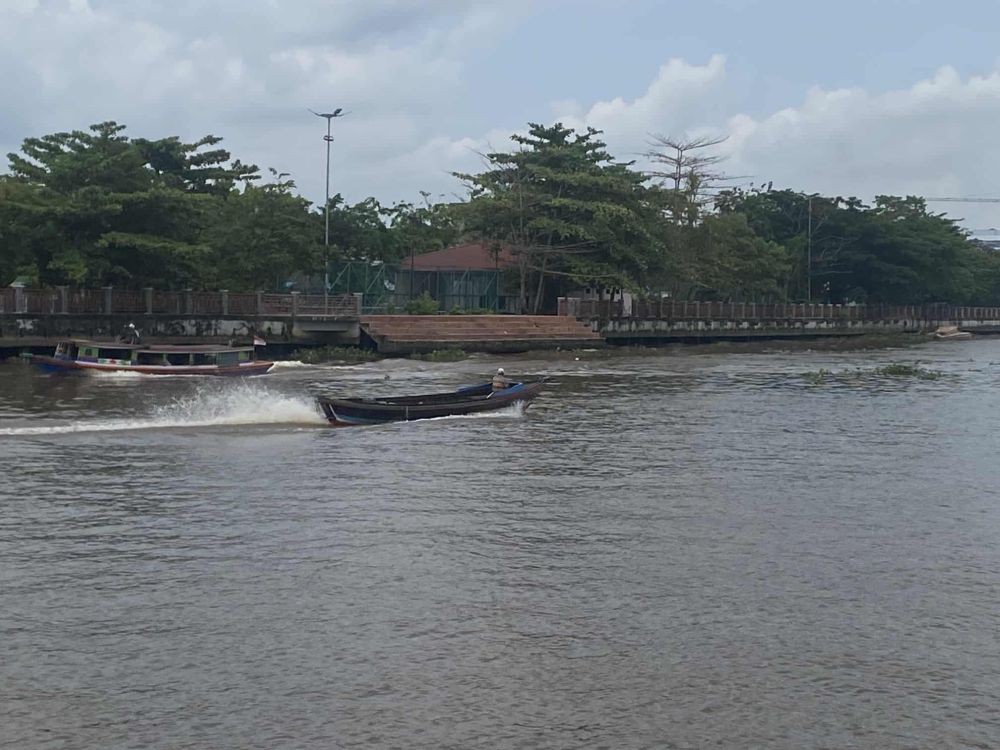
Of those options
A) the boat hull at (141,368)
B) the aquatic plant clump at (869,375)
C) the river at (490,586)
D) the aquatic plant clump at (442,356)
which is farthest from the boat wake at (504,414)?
the aquatic plant clump at (442,356)

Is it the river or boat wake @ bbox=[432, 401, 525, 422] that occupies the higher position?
boat wake @ bbox=[432, 401, 525, 422]

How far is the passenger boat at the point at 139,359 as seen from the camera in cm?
4041

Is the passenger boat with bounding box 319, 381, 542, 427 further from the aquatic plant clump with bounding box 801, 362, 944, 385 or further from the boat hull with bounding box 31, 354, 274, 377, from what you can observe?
the aquatic plant clump with bounding box 801, 362, 944, 385

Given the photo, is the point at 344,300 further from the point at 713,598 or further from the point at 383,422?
the point at 713,598

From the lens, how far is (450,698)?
34.5 ft

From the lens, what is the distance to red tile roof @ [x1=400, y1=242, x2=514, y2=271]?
7069 centimetres

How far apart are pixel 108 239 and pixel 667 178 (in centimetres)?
4535

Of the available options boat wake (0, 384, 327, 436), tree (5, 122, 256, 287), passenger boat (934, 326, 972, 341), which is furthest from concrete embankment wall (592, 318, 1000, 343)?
boat wake (0, 384, 327, 436)

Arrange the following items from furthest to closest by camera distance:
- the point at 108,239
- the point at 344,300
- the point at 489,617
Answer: the point at 344,300
the point at 108,239
the point at 489,617

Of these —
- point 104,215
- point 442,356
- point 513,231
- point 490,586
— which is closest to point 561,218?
point 513,231

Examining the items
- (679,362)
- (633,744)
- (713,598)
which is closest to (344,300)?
(679,362)

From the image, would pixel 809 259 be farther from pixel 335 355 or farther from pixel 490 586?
pixel 490 586

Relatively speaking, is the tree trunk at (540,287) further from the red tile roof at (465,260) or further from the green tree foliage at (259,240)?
the green tree foliage at (259,240)

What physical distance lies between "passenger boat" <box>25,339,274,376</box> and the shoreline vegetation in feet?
23.1
